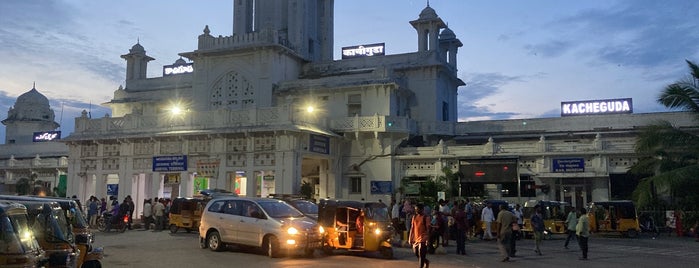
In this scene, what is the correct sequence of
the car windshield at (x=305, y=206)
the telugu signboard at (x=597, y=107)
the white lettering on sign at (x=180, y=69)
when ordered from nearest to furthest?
the car windshield at (x=305, y=206)
the telugu signboard at (x=597, y=107)
the white lettering on sign at (x=180, y=69)

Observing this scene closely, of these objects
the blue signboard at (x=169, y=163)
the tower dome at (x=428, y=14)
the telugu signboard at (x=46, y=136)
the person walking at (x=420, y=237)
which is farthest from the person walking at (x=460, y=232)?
the telugu signboard at (x=46, y=136)

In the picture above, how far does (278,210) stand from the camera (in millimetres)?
16266

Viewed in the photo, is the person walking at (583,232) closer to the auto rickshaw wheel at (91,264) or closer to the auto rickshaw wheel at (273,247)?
the auto rickshaw wheel at (273,247)

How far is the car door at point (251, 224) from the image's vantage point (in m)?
15.8

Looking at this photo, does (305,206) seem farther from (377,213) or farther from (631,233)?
(631,233)

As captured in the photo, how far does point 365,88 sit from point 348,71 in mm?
3735

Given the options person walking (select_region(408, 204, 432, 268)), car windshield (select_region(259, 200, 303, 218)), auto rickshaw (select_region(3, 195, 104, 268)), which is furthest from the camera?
car windshield (select_region(259, 200, 303, 218))

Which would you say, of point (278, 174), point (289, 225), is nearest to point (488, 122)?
point (278, 174)

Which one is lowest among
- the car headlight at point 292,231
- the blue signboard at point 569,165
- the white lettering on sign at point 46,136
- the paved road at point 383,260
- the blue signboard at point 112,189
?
the paved road at point 383,260

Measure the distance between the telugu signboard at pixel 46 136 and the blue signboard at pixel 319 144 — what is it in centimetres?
3429

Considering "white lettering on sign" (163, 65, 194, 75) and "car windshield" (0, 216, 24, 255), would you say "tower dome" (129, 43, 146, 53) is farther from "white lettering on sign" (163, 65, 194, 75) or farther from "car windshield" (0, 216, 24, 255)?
"car windshield" (0, 216, 24, 255)

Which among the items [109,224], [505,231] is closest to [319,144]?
[109,224]

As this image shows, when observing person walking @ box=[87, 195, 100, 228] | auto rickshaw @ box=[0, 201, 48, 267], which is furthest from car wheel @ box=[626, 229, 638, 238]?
auto rickshaw @ box=[0, 201, 48, 267]

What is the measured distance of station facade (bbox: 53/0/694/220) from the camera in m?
30.5
